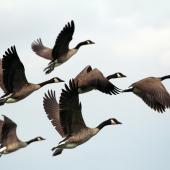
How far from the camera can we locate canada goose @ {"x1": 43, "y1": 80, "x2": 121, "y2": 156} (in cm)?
2502

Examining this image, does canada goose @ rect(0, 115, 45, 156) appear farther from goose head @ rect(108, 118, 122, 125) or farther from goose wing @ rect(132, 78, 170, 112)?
goose wing @ rect(132, 78, 170, 112)

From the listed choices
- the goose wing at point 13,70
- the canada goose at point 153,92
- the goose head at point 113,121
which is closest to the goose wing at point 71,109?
the goose head at point 113,121

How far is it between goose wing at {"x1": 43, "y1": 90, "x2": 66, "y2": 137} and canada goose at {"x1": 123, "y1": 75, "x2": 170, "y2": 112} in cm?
294

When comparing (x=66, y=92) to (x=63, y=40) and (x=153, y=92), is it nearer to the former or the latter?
(x=153, y=92)

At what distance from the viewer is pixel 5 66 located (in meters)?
28.4

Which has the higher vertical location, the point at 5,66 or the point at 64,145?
the point at 5,66

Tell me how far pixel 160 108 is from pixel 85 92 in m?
2.88

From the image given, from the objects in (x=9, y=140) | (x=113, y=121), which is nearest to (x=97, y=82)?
(x=113, y=121)

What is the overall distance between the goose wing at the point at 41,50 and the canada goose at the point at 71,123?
19.2 feet

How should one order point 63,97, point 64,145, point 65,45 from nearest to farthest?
point 63,97, point 64,145, point 65,45

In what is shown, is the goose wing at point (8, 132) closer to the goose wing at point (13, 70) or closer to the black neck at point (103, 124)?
the goose wing at point (13, 70)

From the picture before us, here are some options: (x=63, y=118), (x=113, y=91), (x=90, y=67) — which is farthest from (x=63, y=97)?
(x=90, y=67)

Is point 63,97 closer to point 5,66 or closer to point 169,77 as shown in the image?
point 5,66

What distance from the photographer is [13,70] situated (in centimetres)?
2847
